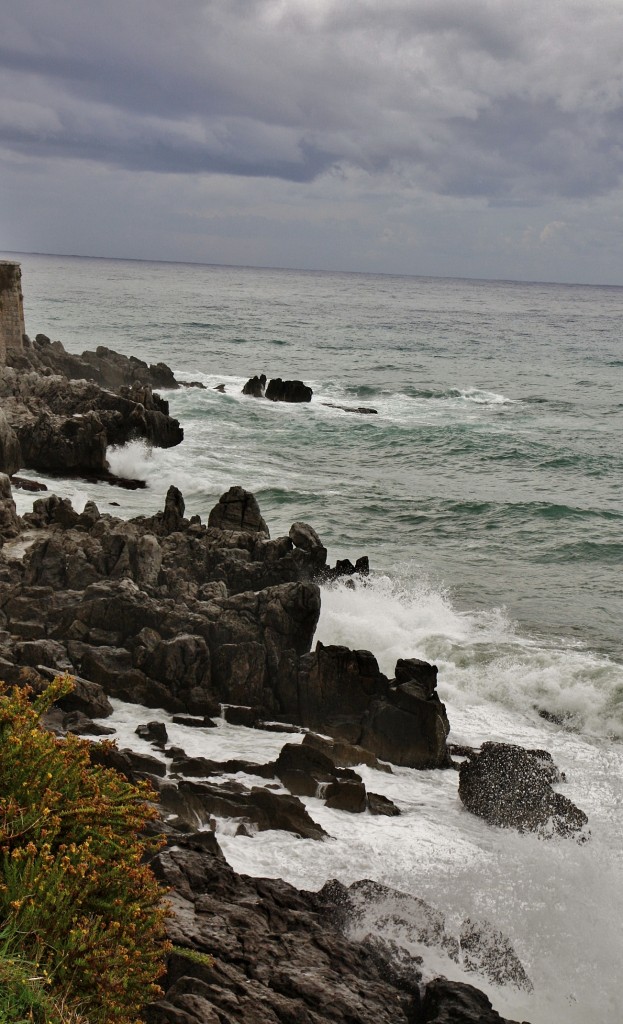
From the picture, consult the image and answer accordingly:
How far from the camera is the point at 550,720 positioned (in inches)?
675

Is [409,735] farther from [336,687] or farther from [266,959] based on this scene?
[266,959]

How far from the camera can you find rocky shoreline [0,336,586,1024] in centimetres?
873

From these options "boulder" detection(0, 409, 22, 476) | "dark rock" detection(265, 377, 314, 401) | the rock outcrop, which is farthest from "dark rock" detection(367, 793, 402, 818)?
"dark rock" detection(265, 377, 314, 401)

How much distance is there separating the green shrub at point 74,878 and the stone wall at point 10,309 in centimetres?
3321

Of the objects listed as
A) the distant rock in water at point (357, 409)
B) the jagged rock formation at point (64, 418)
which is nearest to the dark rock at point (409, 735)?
the jagged rock formation at point (64, 418)

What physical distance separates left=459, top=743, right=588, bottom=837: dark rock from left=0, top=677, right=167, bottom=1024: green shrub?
19.7 feet

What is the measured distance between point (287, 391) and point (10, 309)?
16295 mm

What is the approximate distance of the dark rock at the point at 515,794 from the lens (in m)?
Result: 13.2

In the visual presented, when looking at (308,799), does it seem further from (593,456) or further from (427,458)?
(593,456)

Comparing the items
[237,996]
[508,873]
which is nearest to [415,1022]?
[237,996]

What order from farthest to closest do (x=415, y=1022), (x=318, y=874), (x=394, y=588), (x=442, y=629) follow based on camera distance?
(x=394, y=588)
(x=442, y=629)
(x=318, y=874)
(x=415, y=1022)

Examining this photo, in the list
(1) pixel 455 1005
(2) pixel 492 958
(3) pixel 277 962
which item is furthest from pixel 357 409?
(3) pixel 277 962

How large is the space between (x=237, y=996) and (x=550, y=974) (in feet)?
13.5

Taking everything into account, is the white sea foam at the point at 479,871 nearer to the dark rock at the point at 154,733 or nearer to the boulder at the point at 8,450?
the dark rock at the point at 154,733
